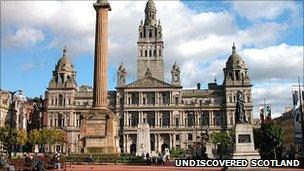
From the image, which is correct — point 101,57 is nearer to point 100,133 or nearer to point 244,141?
point 100,133

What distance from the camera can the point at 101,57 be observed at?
142 ft

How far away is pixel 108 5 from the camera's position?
146ft

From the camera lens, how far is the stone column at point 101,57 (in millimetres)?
42656

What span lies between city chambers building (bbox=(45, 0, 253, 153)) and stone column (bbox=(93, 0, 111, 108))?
7558 cm

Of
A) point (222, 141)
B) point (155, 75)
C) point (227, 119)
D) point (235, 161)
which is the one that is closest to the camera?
point (235, 161)

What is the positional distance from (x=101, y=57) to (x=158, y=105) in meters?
78.0

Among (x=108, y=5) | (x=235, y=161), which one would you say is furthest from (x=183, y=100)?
(x=235, y=161)

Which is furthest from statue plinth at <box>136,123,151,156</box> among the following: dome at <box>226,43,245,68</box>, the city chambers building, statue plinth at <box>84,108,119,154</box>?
dome at <box>226,43,245,68</box>

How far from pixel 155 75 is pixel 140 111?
14.2 metres

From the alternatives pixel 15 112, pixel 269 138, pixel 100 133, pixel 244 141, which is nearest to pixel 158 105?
pixel 15 112

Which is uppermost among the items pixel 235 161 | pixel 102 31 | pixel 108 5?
pixel 108 5

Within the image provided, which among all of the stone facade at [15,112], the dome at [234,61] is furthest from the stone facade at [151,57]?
the stone facade at [15,112]

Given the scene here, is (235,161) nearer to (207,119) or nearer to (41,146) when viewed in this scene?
(41,146)

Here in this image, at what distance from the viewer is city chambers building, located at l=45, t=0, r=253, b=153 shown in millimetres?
118738
